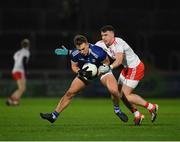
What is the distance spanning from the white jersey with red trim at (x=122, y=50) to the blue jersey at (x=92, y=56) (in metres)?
0.53

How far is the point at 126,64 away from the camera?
16.2 meters

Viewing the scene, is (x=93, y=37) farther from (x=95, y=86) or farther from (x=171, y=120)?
(x=171, y=120)

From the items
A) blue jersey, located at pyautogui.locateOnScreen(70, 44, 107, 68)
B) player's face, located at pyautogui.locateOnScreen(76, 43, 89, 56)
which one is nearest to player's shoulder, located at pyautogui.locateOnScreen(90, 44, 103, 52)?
blue jersey, located at pyautogui.locateOnScreen(70, 44, 107, 68)

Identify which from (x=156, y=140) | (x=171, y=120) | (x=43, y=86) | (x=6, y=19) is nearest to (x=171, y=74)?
(x=43, y=86)

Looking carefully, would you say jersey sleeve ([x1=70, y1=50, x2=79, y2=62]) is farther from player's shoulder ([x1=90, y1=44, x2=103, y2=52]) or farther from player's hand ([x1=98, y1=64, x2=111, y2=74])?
player's hand ([x1=98, y1=64, x2=111, y2=74])

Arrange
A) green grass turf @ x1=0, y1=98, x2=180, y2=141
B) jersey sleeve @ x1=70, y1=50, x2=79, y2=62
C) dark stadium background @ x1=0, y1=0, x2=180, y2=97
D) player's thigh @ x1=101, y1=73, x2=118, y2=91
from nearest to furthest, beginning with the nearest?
green grass turf @ x1=0, y1=98, x2=180, y2=141 → jersey sleeve @ x1=70, y1=50, x2=79, y2=62 → player's thigh @ x1=101, y1=73, x2=118, y2=91 → dark stadium background @ x1=0, y1=0, x2=180, y2=97

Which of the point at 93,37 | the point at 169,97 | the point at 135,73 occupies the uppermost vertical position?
the point at 135,73

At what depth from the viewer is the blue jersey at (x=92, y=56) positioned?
14893 millimetres

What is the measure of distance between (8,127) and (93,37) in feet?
61.3

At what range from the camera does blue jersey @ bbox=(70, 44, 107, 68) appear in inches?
586

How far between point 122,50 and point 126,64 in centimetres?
77

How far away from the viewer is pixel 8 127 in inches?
580

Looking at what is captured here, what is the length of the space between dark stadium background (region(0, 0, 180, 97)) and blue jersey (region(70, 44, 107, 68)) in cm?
1585

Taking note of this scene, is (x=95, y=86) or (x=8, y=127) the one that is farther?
(x=95, y=86)
